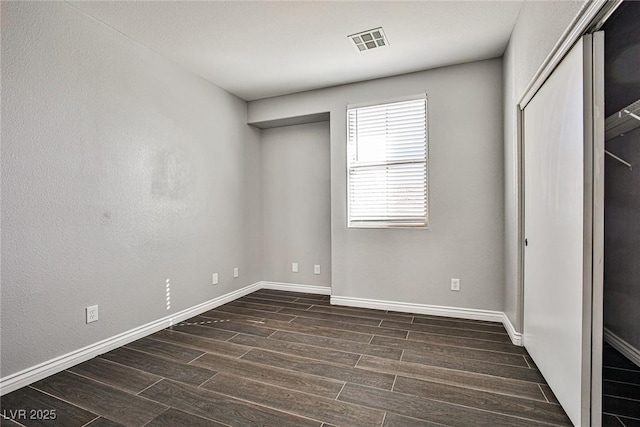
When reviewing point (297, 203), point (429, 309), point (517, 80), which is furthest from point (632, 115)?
point (297, 203)

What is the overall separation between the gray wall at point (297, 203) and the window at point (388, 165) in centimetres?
58

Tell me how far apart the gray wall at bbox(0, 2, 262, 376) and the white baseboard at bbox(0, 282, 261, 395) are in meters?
0.05

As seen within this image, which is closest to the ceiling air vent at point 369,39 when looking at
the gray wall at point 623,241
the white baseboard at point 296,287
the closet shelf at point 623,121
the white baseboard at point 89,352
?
the closet shelf at point 623,121

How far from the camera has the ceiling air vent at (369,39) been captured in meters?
2.52

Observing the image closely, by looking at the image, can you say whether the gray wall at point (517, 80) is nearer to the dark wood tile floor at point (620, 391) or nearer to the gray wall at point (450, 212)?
the gray wall at point (450, 212)

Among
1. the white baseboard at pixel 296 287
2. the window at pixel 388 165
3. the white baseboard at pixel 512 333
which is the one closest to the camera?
the white baseboard at pixel 512 333

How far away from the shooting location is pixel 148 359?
2.27m

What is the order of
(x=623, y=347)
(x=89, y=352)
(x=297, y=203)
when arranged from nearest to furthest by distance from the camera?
(x=623, y=347), (x=89, y=352), (x=297, y=203)

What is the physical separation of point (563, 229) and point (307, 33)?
90.3 inches

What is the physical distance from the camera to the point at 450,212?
10.3ft

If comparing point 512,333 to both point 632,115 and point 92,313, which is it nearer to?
point 632,115

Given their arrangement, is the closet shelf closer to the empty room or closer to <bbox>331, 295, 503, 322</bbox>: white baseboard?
the empty room

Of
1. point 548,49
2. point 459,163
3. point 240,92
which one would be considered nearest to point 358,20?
point 548,49

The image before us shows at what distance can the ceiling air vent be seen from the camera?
252cm
